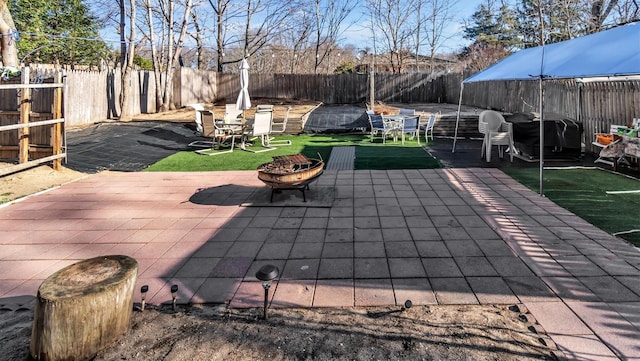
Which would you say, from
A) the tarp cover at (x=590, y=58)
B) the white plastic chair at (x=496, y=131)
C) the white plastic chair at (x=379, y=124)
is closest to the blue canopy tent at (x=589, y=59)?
the tarp cover at (x=590, y=58)

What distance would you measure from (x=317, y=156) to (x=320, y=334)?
20.9 feet

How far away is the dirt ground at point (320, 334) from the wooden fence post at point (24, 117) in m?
4.93

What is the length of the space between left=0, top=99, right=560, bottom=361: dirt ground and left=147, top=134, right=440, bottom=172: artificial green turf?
13.2ft

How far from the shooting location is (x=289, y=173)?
14.9 ft

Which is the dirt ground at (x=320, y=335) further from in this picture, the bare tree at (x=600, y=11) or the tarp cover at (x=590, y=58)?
the bare tree at (x=600, y=11)

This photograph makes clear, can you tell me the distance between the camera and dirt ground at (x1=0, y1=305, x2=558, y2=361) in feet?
6.62

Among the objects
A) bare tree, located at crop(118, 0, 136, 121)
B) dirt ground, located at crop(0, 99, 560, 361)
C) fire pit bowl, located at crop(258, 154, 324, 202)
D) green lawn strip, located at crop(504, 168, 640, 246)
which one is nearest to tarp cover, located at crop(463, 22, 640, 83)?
green lawn strip, located at crop(504, 168, 640, 246)

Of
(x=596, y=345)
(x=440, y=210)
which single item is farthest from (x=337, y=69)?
(x=596, y=345)

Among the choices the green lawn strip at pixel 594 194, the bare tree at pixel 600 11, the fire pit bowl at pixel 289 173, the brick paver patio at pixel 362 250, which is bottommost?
the brick paver patio at pixel 362 250

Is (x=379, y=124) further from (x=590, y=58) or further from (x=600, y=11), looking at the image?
(x=600, y=11)

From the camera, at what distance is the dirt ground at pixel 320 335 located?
6.62 feet

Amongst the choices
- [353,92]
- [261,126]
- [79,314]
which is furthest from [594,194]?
[353,92]

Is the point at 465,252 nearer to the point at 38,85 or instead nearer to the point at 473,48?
the point at 38,85

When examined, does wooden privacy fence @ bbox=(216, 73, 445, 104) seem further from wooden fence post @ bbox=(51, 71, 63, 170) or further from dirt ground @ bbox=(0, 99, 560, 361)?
dirt ground @ bbox=(0, 99, 560, 361)
